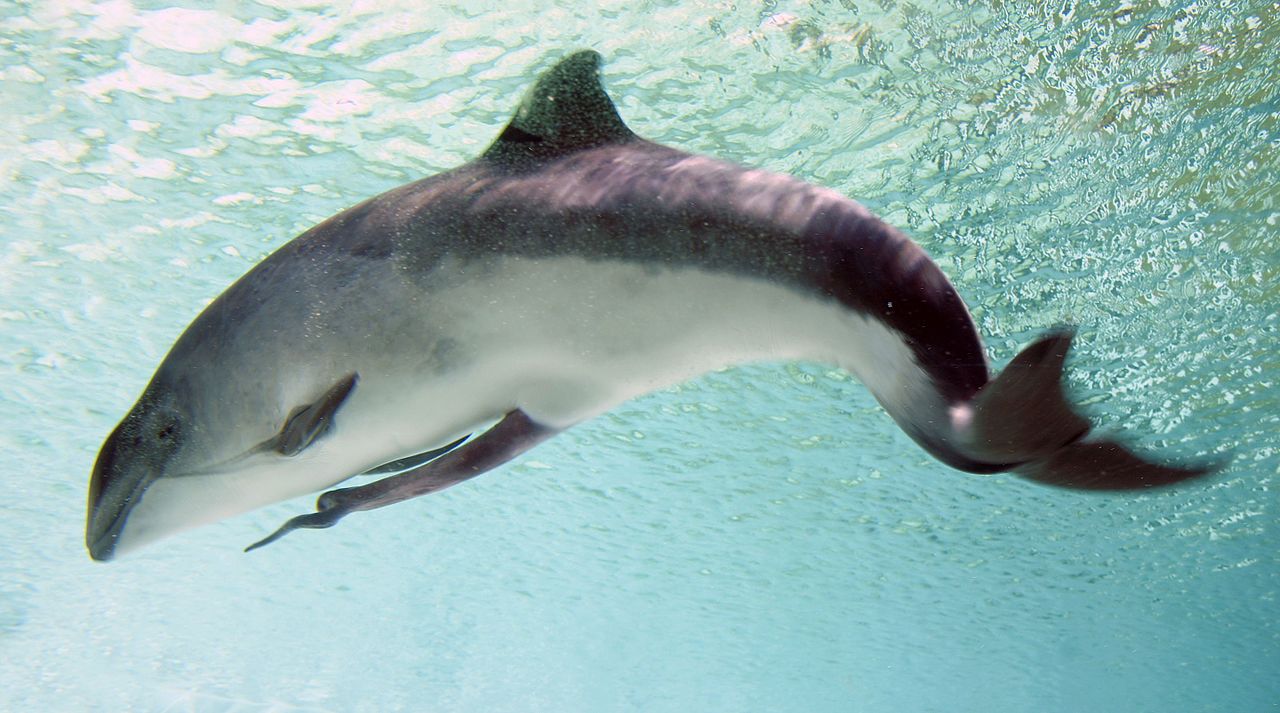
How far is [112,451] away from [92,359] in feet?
45.4

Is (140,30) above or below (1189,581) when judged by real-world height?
below

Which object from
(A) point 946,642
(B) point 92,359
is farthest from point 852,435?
(A) point 946,642

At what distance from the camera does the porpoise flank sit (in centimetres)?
95

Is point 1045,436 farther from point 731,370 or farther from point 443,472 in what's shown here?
point 731,370

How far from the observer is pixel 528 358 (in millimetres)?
1229

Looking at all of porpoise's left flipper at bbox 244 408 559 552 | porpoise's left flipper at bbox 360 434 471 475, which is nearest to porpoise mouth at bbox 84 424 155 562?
porpoise's left flipper at bbox 244 408 559 552

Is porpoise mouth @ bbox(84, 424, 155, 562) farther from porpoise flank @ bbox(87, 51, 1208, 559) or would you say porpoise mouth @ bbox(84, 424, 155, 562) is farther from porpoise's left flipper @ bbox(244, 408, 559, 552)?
porpoise's left flipper @ bbox(244, 408, 559, 552)

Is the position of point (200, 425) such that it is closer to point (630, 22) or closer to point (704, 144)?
point (630, 22)

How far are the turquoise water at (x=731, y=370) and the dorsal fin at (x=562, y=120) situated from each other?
2.93ft

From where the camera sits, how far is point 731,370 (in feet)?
41.5

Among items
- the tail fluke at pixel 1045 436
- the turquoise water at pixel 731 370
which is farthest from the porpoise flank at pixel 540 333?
the turquoise water at pixel 731 370

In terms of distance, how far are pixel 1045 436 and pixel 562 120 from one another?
0.97 metres

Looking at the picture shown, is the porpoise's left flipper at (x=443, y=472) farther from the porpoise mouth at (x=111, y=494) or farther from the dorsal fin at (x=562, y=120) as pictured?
the dorsal fin at (x=562, y=120)

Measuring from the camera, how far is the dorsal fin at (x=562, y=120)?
54.9 inches
